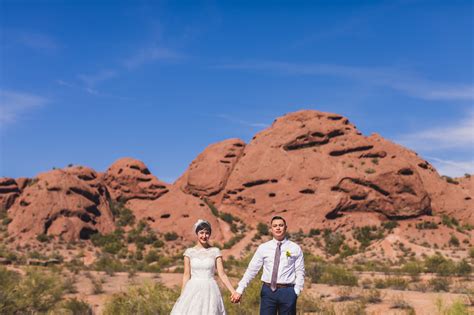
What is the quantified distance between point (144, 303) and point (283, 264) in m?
5.56

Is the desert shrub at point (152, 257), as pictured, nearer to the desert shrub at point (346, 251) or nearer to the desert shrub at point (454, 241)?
the desert shrub at point (346, 251)

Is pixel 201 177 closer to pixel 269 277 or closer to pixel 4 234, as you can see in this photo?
pixel 4 234

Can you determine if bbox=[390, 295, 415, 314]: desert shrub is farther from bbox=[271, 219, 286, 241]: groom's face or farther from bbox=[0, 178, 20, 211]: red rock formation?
bbox=[0, 178, 20, 211]: red rock formation

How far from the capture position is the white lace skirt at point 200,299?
621cm

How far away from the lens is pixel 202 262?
6.38 meters

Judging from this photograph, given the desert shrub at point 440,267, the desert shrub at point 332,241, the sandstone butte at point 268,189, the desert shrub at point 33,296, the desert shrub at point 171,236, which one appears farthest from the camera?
the desert shrub at point 171,236

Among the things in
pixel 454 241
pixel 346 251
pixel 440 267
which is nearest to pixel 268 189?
pixel 346 251

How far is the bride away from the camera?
6.23 meters

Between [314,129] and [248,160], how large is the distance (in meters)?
8.58

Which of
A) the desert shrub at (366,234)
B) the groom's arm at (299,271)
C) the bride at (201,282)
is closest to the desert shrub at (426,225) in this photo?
the desert shrub at (366,234)

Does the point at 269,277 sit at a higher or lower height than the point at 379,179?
lower

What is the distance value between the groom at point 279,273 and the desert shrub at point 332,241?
3904 cm

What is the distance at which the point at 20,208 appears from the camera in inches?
1891

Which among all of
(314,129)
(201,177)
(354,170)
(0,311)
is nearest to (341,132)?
(314,129)
